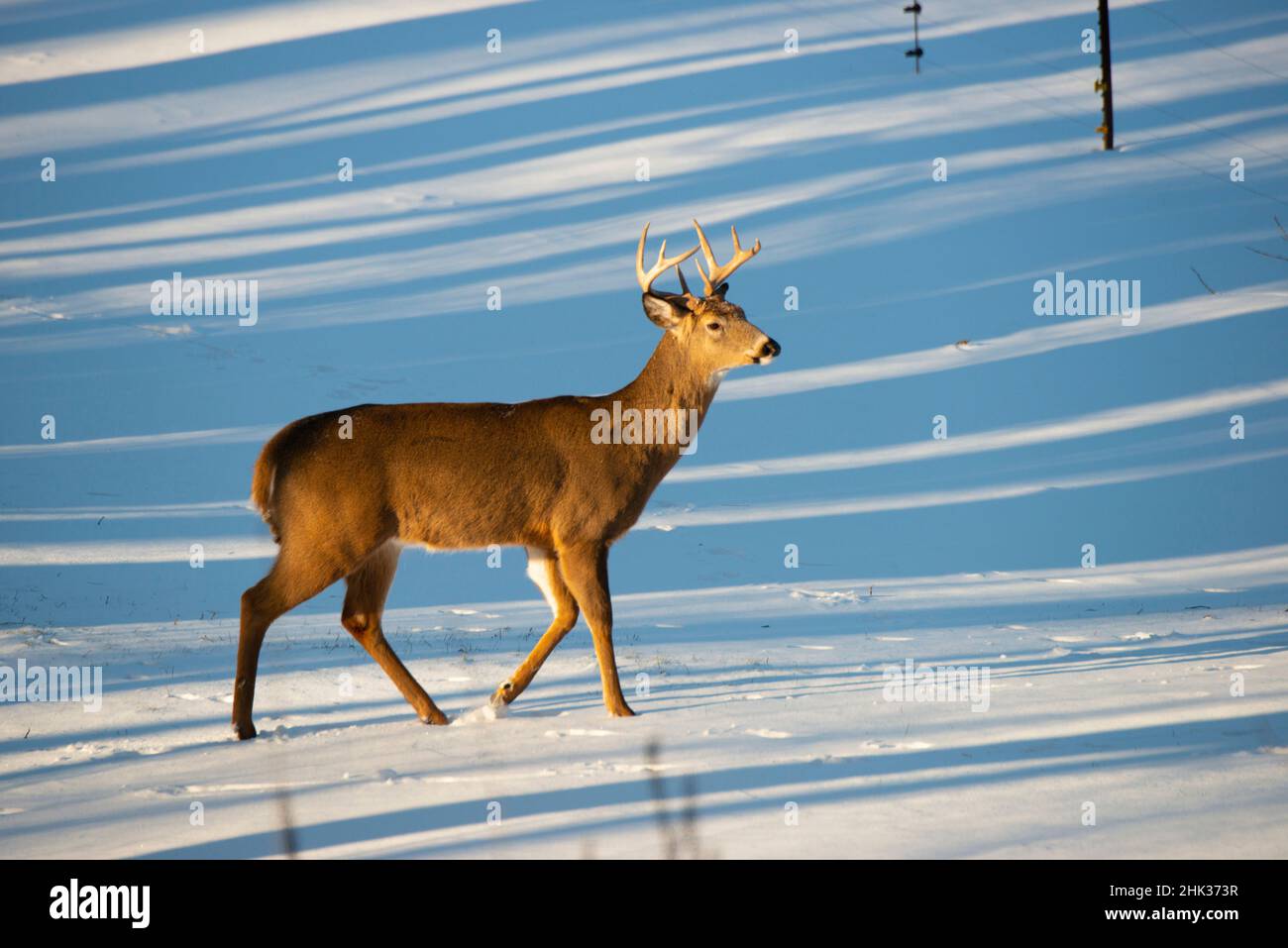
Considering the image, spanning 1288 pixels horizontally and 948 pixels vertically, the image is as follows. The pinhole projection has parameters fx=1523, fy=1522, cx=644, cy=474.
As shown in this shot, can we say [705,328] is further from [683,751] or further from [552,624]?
[683,751]

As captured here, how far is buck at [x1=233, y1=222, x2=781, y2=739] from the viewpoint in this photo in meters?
8.17

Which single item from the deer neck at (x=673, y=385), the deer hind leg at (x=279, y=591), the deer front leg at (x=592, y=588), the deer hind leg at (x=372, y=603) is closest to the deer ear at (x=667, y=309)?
the deer neck at (x=673, y=385)

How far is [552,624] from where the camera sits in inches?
348

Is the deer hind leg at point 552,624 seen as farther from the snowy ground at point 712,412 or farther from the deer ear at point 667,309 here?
the deer ear at point 667,309

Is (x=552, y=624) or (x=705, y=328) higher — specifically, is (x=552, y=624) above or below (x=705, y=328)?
below

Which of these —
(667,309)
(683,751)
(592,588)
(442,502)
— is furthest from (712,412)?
(683,751)

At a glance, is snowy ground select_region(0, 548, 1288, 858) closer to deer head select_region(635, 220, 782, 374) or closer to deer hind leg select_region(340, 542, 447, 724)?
deer hind leg select_region(340, 542, 447, 724)

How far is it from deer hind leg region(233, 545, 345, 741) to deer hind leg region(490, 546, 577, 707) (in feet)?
3.86

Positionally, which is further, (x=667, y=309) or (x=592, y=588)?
(x=667, y=309)

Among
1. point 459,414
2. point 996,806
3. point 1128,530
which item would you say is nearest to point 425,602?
point 459,414

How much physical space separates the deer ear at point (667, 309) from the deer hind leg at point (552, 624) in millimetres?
1618

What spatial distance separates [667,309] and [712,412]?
15.1 m

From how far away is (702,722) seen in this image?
26.5 ft

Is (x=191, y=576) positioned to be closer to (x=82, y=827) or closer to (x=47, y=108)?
(x=82, y=827)
